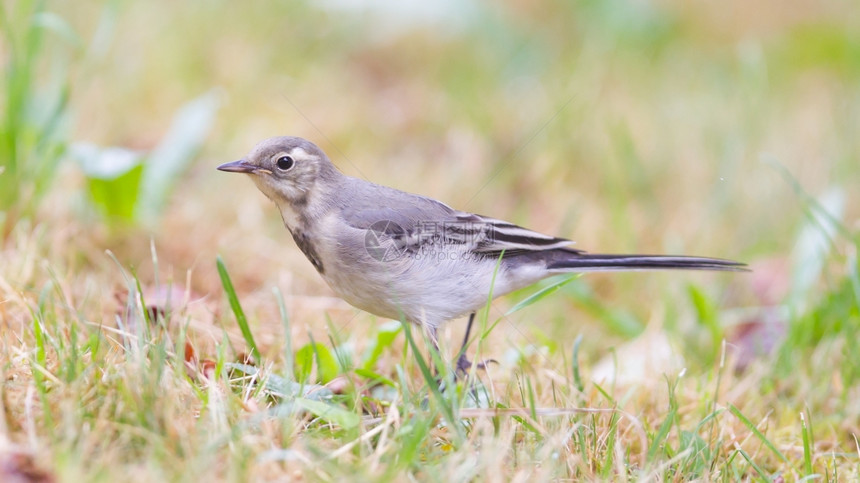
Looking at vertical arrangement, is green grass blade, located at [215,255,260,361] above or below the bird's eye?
below

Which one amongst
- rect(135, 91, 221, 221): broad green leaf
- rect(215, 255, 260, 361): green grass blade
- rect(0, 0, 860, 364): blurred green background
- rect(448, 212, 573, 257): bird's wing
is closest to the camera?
rect(215, 255, 260, 361): green grass blade

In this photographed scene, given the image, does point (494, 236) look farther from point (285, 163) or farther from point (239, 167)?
point (239, 167)

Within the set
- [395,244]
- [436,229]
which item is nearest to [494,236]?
[436,229]

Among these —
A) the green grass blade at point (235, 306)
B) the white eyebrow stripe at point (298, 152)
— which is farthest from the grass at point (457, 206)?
the white eyebrow stripe at point (298, 152)

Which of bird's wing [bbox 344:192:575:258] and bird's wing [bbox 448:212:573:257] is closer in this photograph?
bird's wing [bbox 344:192:575:258]

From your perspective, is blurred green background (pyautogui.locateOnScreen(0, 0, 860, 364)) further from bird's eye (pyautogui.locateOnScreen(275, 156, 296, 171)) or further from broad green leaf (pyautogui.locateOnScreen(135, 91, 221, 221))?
bird's eye (pyautogui.locateOnScreen(275, 156, 296, 171))

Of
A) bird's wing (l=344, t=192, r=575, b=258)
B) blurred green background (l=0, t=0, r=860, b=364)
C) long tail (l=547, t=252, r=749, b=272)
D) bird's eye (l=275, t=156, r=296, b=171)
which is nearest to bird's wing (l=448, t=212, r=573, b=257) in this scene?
bird's wing (l=344, t=192, r=575, b=258)

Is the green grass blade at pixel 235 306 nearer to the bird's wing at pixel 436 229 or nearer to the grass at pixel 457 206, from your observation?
the grass at pixel 457 206
